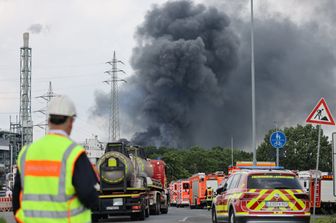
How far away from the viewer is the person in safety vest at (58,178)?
4.67 meters

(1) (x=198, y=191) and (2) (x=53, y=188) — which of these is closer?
(2) (x=53, y=188)

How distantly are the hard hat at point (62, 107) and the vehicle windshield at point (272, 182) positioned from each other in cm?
1195

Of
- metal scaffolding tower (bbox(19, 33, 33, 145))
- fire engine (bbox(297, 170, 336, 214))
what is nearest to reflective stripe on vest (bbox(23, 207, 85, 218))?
fire engine (bbox(297, 170, 336, 214))

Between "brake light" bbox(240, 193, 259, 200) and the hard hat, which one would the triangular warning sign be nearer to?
"brake light" bbox(240, 193, 259, 200)

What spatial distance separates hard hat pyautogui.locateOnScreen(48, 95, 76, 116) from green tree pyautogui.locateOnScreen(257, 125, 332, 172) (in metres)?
95.6

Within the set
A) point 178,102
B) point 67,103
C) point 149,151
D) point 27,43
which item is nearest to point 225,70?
point 178,102

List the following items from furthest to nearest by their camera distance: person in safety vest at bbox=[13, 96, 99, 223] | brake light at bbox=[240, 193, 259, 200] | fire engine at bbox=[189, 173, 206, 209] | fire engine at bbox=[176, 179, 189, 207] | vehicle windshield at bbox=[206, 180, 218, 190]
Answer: fire engine at bbox=[176, 179, 189, 207] → fire engine at bbox=[189, 173, 206, 209] → vehicle windshield at bbox=[206, 180, 218, 190] → brake light at bbox=[240, 193, 259, 200] → person in safety vest at bbox=[13, 96, 99, 223]

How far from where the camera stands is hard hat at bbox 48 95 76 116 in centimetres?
487

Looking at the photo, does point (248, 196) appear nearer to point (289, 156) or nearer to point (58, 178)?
point (58, 178)

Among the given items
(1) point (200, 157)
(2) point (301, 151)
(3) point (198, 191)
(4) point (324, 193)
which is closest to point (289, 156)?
(2) point (301, 151)

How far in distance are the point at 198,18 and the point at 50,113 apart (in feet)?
365

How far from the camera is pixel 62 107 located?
16.0 ft

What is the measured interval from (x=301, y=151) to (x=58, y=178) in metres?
99.7

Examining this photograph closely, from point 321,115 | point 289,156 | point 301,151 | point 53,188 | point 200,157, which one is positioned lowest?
point 200,157
